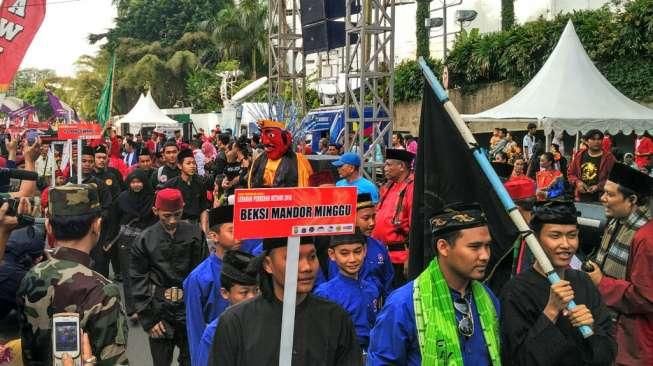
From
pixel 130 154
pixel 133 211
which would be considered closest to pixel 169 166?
pixel 133 211

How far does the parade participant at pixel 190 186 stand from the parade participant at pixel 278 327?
20.4 ft

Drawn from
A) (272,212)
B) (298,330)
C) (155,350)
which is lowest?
(155,350)

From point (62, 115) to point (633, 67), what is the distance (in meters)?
16.6

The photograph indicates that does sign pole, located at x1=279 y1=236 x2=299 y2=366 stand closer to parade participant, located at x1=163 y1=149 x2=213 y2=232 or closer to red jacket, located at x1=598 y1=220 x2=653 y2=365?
red jacket, located at x1=598 y1=220 x2=653 y2=365

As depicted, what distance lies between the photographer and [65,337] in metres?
3.07

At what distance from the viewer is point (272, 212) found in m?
2.98

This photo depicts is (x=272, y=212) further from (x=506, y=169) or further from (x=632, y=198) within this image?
(x=506, y=169)

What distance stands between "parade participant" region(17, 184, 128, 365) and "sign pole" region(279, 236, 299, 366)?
82 centimetres

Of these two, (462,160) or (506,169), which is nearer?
(462,160)

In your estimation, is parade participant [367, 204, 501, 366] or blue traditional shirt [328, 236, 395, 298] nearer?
parade participant [367, 204, 501, 366]

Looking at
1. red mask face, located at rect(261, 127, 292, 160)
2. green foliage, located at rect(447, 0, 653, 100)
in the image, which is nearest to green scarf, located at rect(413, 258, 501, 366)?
red mask face, located at rect(261, 127, 292, 160)

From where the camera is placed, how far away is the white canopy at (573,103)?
13.6 m

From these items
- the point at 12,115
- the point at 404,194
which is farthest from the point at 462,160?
the point at 12,115

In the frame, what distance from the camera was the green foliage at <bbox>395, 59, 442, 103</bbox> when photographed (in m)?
31.4
